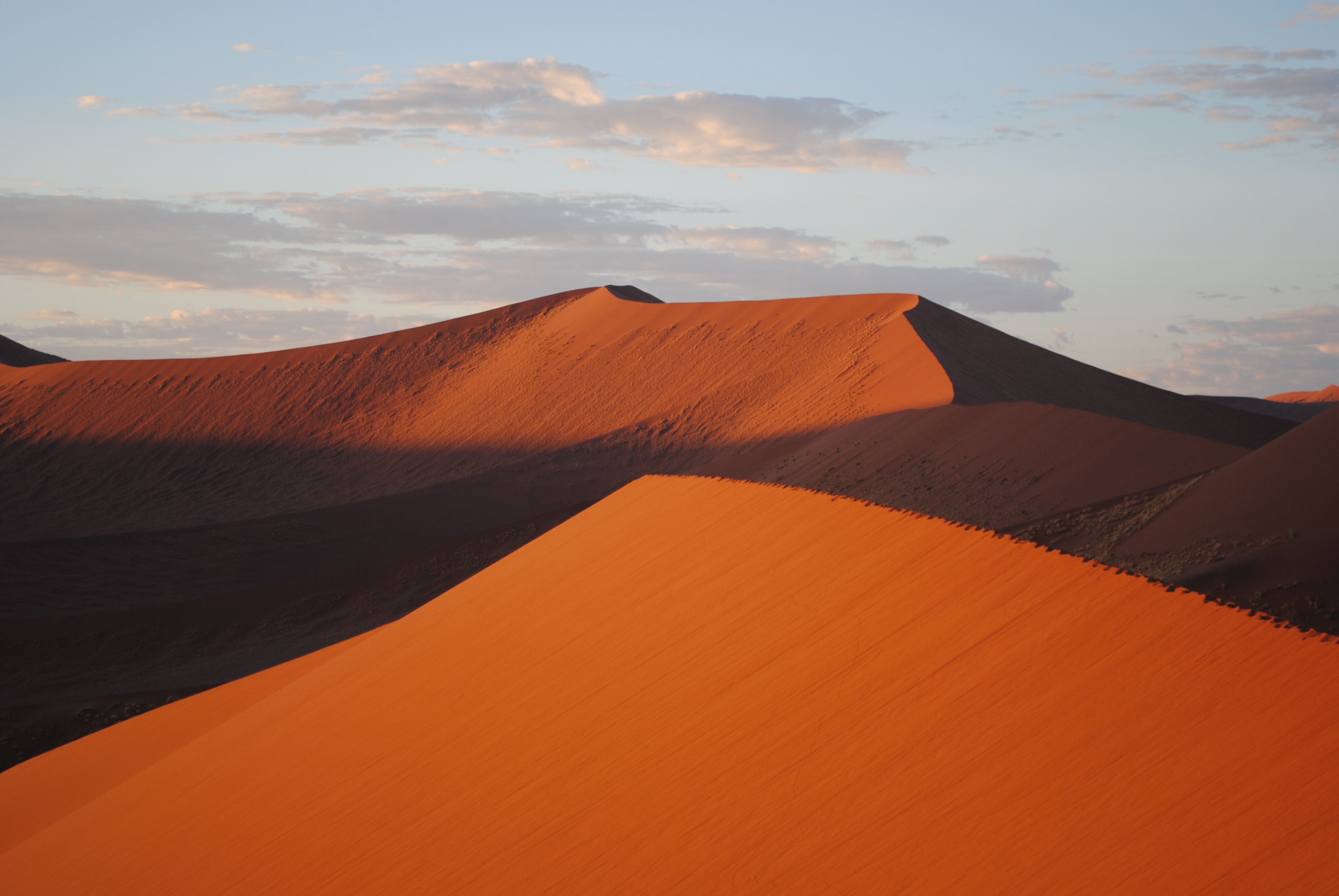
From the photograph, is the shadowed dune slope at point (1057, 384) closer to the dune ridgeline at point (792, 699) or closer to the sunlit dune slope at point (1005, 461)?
the dune ridgeline at point (792, 699)

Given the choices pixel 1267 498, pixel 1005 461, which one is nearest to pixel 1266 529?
pixel 1267 498

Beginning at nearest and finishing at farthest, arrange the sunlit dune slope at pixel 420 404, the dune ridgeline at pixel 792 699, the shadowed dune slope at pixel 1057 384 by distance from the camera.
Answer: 1. the dune ridgeline at pixel 792 699
2. the shadowed dune slope at pixel 1057 384
3. the sunlit dune slope at pixel 420 404

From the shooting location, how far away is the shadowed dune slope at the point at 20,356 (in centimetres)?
5799

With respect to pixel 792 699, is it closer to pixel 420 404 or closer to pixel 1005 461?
pixel 1005 461

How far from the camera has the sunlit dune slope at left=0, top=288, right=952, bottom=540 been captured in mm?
33156

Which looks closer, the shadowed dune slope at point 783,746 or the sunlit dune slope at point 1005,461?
the shadowed dune slope at point 783,746

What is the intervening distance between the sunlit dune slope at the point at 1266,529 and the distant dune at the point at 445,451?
1253 millimetres

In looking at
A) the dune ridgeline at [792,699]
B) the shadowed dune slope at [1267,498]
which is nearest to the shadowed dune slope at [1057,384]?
the dune ridgeline at [792,699]

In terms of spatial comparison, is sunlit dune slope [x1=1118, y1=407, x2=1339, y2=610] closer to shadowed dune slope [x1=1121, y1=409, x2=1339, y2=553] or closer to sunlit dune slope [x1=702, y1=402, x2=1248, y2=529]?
shadowed dune slope [x1=1121, y1=409, x2=1339, y2=553]

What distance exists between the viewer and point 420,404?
1574 inches

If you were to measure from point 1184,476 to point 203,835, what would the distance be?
12730mm

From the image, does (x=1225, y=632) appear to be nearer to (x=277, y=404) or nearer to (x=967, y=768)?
(x=967, y=768)

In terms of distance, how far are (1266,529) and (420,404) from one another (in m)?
33.4

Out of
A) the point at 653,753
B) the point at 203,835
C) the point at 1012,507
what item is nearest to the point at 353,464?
the point at 1012,507
